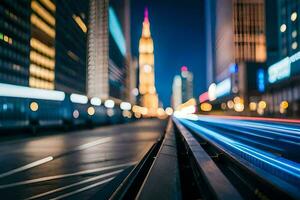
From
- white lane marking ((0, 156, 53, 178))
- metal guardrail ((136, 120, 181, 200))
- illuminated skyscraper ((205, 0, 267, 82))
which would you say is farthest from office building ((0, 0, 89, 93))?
metal guardrail ((136, 120, 181, 200))

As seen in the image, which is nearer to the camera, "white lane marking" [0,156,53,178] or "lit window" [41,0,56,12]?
"white lane marking" [0,156,53,178]

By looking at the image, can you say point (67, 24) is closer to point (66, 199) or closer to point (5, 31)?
point (5, 31)

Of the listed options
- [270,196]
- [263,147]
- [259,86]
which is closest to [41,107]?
[263,147]

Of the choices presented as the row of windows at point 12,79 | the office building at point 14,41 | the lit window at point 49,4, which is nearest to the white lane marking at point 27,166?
the office building at point 14,41

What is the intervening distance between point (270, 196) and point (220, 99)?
164741 millimetres

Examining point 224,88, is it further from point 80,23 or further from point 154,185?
point 154,185

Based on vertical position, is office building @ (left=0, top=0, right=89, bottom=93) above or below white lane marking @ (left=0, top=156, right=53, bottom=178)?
above

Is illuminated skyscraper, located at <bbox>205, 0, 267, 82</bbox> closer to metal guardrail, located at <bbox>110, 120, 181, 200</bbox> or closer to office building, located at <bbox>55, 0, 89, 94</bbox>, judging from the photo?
office building, located at <bbox>55, 0, 89, 94</bbox>

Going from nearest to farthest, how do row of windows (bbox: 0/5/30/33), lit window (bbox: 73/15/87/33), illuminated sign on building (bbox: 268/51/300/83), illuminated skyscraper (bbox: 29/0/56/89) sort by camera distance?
illuminated sign on building (bbox: 268/51/300/83) → row of windows (bbox: 0/5/30/33) → illuminated skyscraper (bbox: 29/0/56/89) → lit window (bbox: 73/15/87/33)

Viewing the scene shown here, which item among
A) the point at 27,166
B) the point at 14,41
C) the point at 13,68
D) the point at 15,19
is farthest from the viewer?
the point at 13,68

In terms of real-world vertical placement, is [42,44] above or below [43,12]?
below

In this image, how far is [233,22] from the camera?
521 ft

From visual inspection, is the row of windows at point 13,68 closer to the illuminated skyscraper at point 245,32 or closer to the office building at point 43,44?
the office building at point 43,44

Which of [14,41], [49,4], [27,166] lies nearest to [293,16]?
[14,41]
